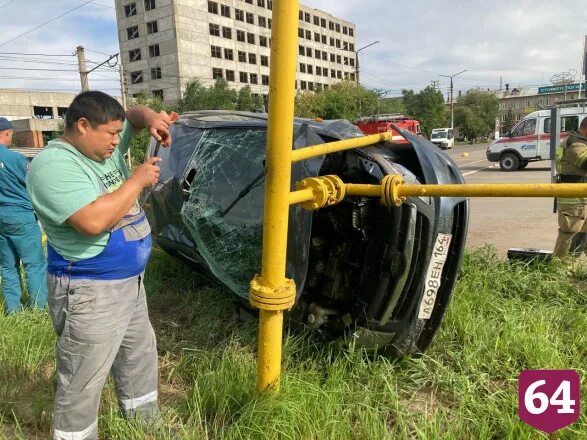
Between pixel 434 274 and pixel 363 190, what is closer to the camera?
pixel 363 190

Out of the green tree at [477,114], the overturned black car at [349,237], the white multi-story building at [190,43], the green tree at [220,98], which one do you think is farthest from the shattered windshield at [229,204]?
the green tree at [477,114]

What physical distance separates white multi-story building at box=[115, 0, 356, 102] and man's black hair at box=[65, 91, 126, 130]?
2218 inches

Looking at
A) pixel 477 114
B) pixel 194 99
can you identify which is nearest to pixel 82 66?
pixel 194 99

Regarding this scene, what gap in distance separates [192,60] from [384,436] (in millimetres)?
59336

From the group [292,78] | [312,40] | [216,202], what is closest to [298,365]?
[216,202]

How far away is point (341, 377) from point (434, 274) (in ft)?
2.31

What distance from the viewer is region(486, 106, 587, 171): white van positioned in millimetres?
15352

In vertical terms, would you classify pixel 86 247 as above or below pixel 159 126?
below

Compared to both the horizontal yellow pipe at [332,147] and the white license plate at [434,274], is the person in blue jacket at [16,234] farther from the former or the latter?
the white license plate at [434,274]

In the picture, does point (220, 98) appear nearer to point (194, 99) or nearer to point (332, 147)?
point (194, 99)

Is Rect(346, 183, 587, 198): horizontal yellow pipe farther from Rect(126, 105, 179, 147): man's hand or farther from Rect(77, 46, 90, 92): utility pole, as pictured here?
Rect(77, 46, 90, 92): utility pole

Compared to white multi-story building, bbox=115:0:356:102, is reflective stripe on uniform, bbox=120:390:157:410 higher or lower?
lower

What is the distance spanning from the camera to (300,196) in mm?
1851

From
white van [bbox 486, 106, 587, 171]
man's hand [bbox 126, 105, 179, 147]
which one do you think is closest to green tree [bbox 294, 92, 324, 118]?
white van [bbox 486, 106, 587, 171]
